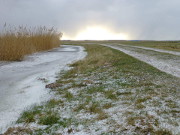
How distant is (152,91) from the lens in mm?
4477

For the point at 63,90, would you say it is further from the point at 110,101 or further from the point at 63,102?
the point at 110,101

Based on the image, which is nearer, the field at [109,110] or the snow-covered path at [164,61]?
the field at [109,110]

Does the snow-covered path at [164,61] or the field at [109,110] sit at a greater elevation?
the snow-covered path at [164,61]

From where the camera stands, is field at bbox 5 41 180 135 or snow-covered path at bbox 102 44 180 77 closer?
field at bbox 5 41 180 135

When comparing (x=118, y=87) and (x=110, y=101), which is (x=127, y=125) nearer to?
(x=110, y=101)

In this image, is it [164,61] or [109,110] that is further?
[164,61]

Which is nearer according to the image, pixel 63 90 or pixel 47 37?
pixel 63 90

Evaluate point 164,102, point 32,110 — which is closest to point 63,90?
point 32,110

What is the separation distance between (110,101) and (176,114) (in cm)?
137

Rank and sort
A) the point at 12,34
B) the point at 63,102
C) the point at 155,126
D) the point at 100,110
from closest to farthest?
1. the point at 155,126
2. the point at 100,110
3. the point at 63,102
4. the point at 12,34

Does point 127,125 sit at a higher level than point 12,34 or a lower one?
lower

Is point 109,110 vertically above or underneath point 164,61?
underneath

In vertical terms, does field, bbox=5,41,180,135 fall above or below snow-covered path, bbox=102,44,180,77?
below

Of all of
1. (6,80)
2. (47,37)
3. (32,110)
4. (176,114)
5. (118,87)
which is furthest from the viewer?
(47,37)
